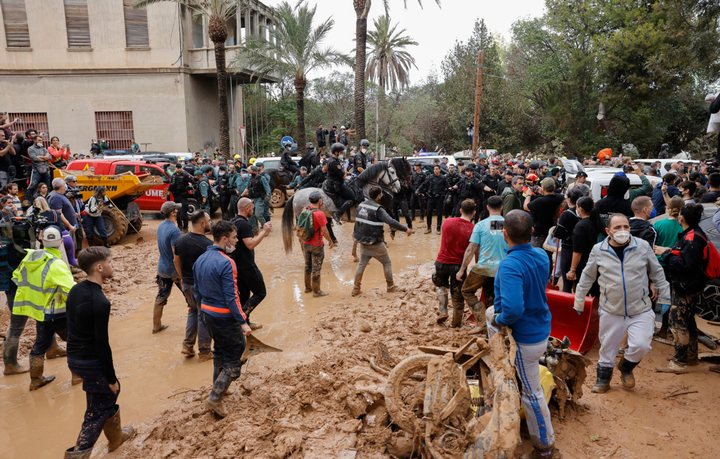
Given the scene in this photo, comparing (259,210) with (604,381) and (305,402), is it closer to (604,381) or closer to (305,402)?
(305,402)

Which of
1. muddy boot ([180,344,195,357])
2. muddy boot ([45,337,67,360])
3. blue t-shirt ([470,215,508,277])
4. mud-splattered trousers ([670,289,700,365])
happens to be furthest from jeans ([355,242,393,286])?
muddy boot ([45,337,67,360])

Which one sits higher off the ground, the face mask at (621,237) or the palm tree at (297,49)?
the palm tree at (297,49)

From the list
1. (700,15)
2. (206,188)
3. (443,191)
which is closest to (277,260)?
(206,188)

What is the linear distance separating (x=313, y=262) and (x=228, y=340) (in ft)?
12.2

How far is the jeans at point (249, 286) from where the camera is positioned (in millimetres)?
6121

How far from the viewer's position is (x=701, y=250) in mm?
4926

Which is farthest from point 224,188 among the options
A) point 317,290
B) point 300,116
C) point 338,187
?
point 300,116

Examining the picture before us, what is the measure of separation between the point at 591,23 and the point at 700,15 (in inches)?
743

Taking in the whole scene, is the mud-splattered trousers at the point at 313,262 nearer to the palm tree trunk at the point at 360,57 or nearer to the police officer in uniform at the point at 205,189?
the police officer in uniform at the point at 205,189

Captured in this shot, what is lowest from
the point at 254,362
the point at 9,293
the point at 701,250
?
the point at 254,362

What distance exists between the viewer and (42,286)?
5125 mm

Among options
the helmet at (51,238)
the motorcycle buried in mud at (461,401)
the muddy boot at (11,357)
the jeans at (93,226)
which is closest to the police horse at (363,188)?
the helmet at (51,238)

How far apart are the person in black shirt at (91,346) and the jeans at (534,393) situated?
327 centimetres

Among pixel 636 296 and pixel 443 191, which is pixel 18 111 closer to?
pixel 443 191
